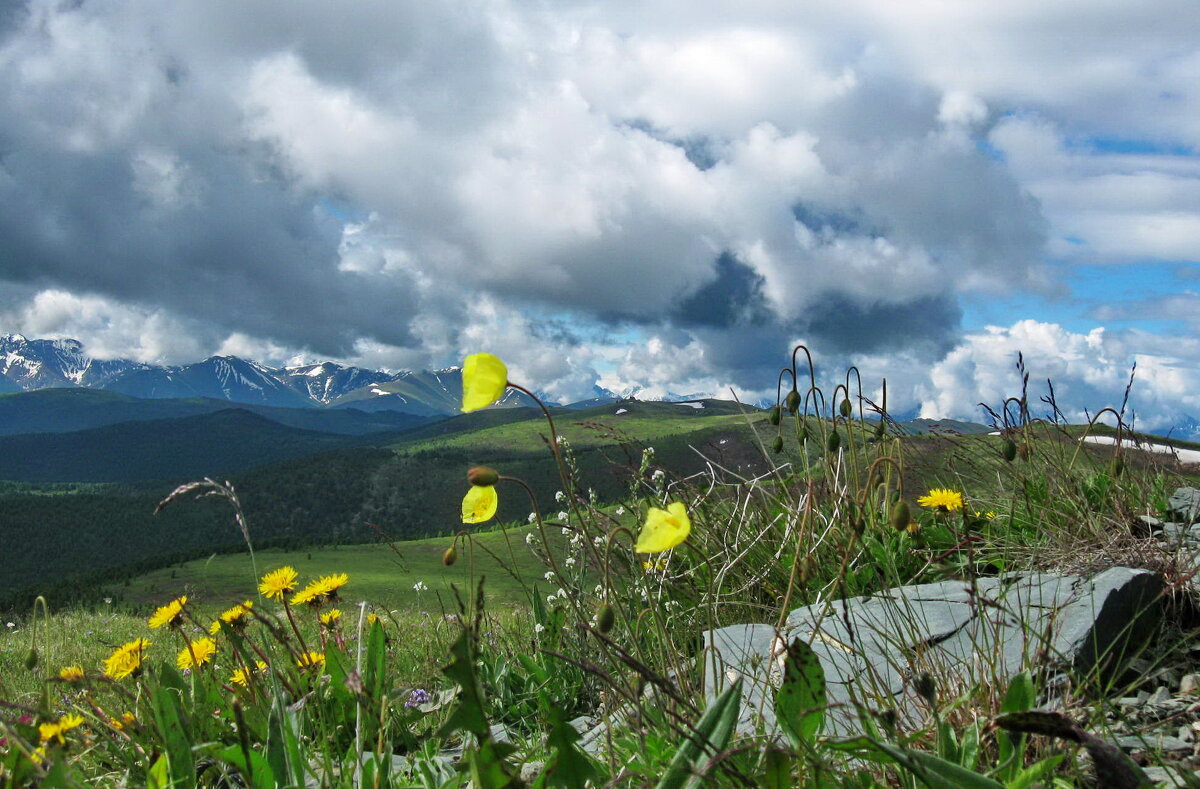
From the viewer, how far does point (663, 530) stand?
191 centimetres

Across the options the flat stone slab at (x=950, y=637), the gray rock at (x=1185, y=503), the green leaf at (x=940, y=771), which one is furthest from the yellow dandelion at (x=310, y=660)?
the gray rock at (x=1185, y=503)

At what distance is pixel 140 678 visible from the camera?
363 cm

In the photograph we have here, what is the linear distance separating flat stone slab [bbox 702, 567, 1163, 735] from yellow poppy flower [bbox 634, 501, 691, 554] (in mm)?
968

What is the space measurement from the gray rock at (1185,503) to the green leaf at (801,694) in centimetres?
386

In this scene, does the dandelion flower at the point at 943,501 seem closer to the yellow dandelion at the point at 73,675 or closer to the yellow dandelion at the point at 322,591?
the yellow dandelion at the point at 322,591

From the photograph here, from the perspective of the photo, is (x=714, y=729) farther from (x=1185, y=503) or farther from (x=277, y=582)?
(x=1185, y=503)

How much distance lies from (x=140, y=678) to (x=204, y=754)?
120cm

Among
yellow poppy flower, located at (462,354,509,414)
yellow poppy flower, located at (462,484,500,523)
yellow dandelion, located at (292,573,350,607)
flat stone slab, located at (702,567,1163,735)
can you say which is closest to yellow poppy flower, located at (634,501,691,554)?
yellow poppy flower, located at (462,354,509,414)

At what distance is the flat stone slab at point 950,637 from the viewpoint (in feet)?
9.45

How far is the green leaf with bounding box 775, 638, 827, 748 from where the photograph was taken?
2.11 m

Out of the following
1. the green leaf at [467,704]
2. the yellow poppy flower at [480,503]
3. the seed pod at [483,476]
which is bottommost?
the green leaf at [467,704]

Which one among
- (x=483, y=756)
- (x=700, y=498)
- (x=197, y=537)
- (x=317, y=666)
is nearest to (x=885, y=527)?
(x=700, y=498)

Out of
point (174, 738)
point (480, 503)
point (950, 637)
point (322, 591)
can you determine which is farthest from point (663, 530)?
point (322, 591)

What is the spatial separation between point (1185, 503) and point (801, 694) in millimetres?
4346
